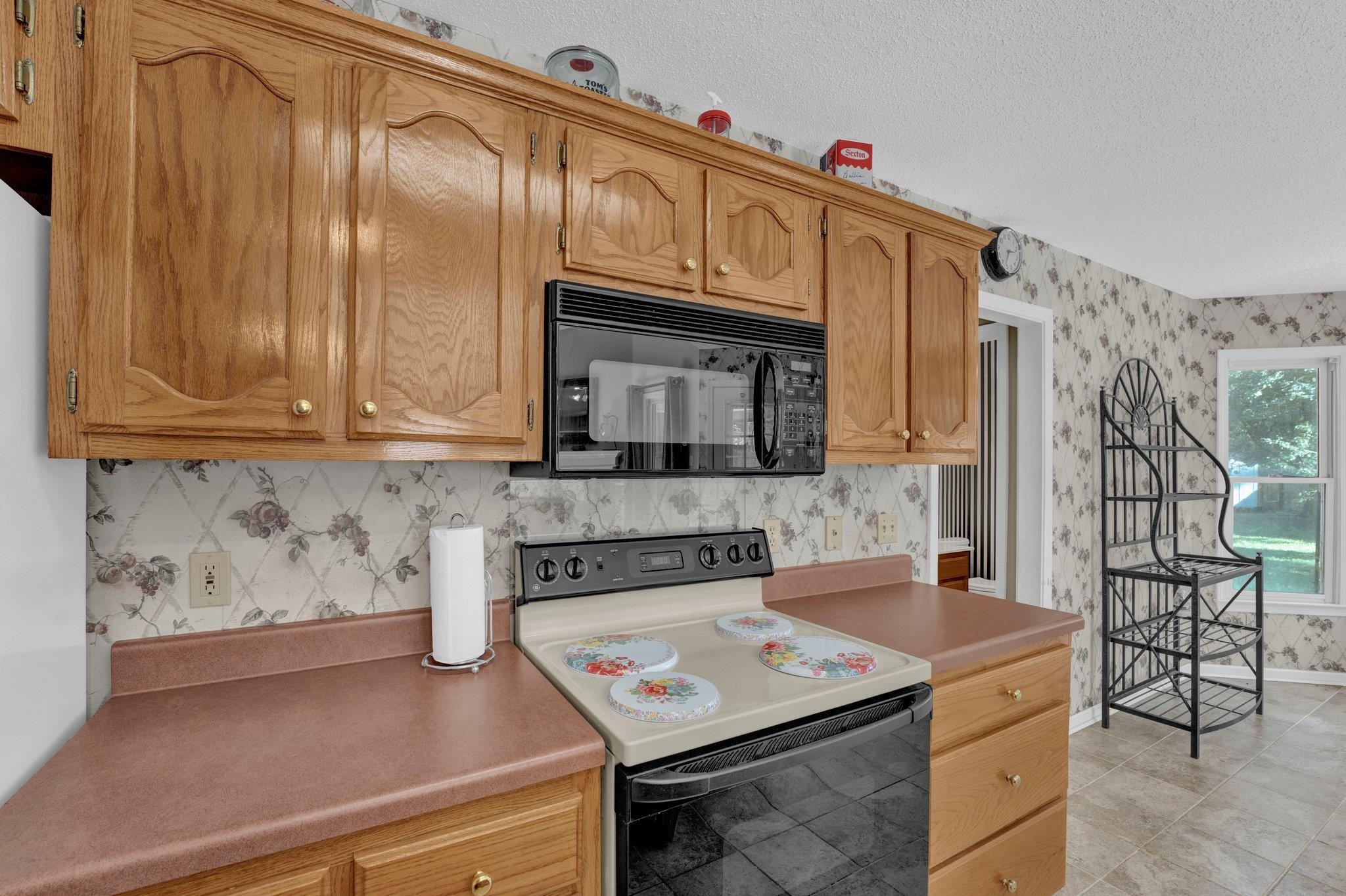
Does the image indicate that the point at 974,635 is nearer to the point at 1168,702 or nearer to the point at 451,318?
the point at 451,318

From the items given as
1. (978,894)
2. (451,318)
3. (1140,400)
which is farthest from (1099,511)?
(451,318)

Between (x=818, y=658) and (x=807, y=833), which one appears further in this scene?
(x=818, y=658)

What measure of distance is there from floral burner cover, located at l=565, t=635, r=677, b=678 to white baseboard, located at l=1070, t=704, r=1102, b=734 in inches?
114

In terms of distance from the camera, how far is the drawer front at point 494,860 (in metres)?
0.87

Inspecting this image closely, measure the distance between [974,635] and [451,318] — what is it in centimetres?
146

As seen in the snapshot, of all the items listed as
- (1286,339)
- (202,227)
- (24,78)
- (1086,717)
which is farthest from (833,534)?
(1286,339)

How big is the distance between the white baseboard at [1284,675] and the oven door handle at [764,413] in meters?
4.08

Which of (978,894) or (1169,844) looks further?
(1169,844)

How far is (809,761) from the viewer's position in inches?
46.4

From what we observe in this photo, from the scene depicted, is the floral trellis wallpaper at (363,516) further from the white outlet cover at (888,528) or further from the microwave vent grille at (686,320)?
the microwave vent grille at (686,320)

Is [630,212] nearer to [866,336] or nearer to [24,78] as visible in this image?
[866,336]

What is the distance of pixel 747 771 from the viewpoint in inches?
42.9

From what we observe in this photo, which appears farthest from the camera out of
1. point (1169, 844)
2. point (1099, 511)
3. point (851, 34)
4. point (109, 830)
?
point (1099, 511)

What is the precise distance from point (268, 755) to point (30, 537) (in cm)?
47
